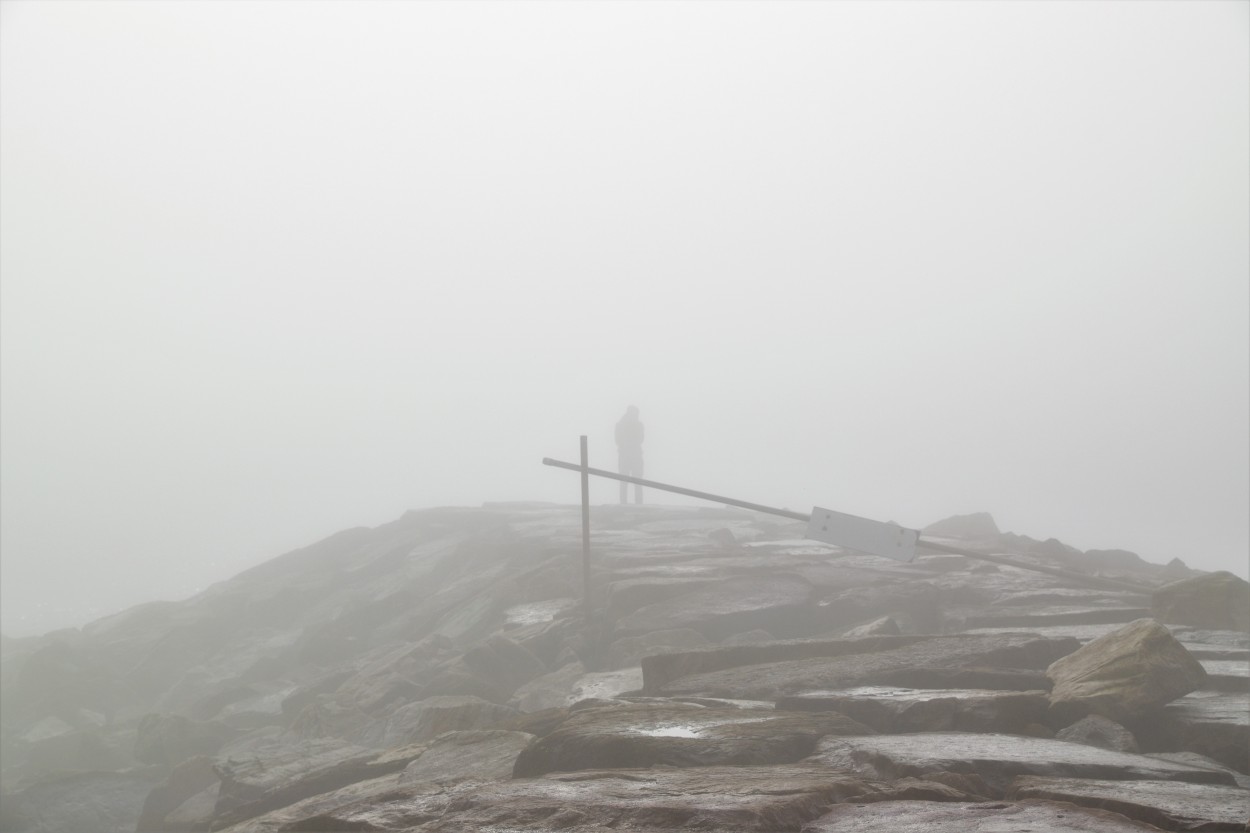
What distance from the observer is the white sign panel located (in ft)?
37.0

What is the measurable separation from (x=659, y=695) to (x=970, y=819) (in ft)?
16.0

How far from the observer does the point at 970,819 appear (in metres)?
5.93

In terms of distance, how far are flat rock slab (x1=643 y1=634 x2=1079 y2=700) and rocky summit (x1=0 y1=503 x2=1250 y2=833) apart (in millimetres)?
41

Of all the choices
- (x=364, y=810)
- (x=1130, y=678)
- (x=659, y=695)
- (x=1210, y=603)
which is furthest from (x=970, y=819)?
(x=1210, y=603)

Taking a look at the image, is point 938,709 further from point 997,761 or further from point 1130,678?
point 1130,678

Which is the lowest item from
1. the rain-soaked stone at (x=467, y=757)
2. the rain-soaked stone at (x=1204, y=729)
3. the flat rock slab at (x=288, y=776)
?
the flat rock slab at (x=288, y=776)

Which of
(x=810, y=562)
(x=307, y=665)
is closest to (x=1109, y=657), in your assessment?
(x=810, y=562)

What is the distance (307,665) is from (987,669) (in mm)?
15234

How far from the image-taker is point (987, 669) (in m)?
9.90

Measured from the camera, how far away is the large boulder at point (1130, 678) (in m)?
8.80

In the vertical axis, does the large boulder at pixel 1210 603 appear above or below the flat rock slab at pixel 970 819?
above

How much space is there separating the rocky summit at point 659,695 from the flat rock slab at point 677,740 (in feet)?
0.08

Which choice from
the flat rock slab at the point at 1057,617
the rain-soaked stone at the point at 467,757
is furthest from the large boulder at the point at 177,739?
the flat rock slab at the point at 1057,617

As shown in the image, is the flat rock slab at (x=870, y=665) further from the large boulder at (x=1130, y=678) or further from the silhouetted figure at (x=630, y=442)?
the silhouetted figure at (x=630, y=442)
